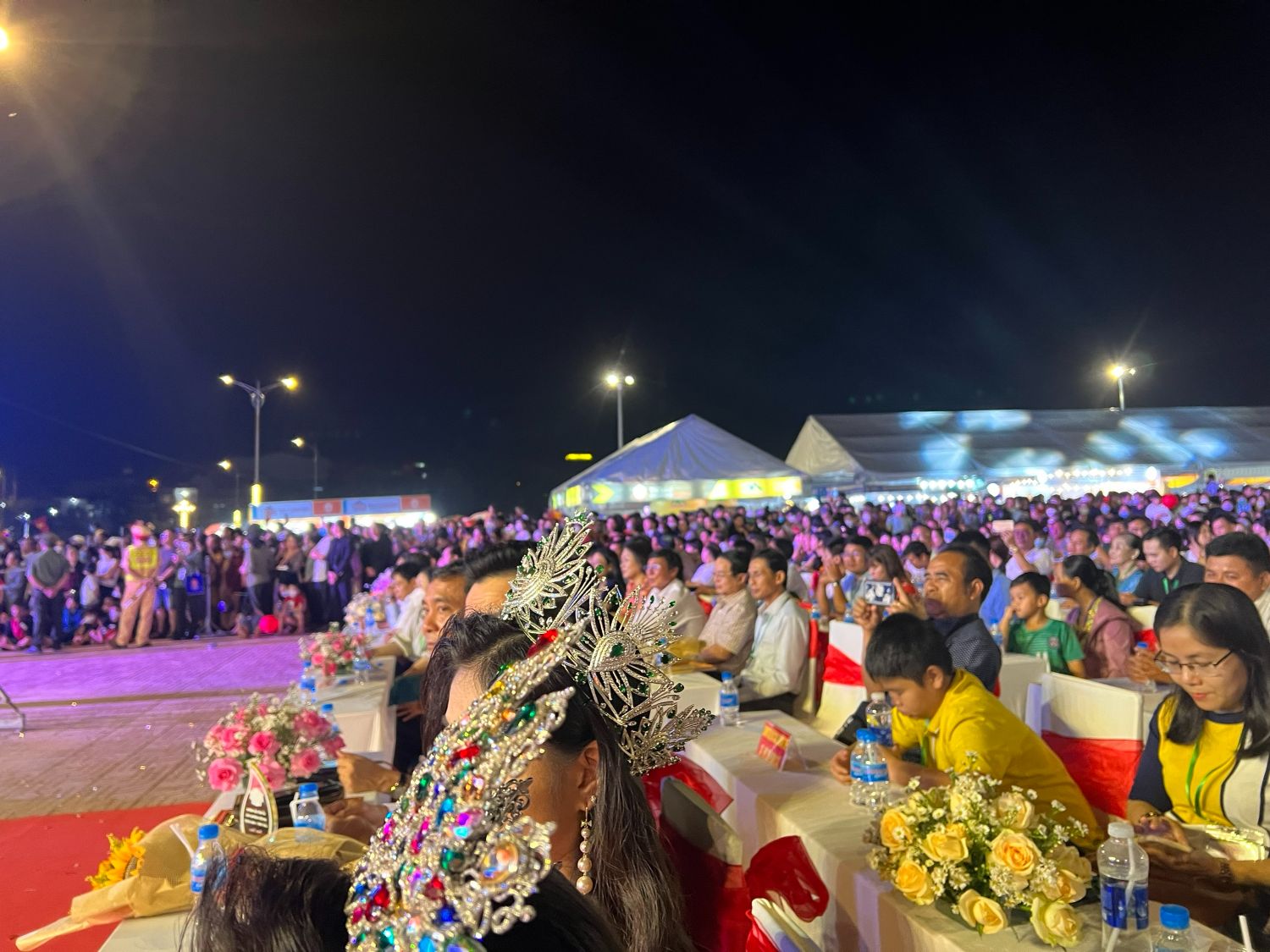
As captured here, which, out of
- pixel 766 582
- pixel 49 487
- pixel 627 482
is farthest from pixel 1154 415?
pixel 49 487

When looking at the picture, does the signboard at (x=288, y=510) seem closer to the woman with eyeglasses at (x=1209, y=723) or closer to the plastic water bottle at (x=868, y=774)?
the plastic water bottle at (x=868, y=774)

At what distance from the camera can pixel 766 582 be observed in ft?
18.5

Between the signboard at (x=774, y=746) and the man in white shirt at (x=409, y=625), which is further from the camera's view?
the man in white shirt at (x=409, y=625)

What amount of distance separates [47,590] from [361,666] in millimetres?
8867

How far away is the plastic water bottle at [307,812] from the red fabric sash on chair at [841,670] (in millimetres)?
3077

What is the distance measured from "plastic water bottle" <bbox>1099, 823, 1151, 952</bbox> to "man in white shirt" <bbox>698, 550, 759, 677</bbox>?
3.84 m

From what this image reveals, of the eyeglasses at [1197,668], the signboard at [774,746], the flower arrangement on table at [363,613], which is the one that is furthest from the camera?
the flower arrangement on table at [363,613]

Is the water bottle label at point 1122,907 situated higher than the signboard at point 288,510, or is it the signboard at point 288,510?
the signboard at point 288,510

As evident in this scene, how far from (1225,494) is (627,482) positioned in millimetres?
11233

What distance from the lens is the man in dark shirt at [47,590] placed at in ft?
37.2

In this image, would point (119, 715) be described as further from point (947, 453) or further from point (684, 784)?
point (947, 453)

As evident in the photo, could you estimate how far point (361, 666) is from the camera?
18.1ft

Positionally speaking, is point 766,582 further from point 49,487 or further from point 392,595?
point 49,487

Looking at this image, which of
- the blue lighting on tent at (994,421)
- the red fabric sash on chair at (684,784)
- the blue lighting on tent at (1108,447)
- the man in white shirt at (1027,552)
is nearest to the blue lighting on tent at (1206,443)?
the blue lighting on tent at (1108,447)
